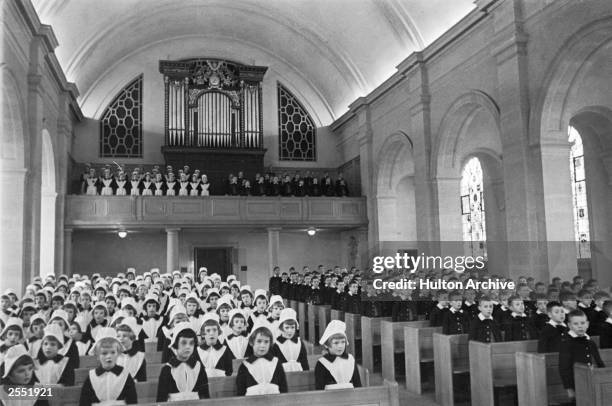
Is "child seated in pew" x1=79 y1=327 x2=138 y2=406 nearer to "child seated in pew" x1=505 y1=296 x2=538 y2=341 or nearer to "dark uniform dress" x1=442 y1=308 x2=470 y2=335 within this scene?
"dark uniform dress" x1=442 y1=308 x2=470 y2=335

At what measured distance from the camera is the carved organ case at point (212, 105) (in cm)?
2172

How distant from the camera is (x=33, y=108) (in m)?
13.4

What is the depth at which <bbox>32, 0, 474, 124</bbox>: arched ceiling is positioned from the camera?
16.5m

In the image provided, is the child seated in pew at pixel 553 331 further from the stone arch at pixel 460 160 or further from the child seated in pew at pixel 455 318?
the stone arch at pixel 460 160

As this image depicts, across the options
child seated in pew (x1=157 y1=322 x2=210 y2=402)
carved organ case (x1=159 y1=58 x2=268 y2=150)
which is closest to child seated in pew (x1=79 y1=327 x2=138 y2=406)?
child seated in pew (x1=157 y1=322 x2=210 y2=402)

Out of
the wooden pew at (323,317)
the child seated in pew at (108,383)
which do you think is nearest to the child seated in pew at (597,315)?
the wooden pew at (323,317)

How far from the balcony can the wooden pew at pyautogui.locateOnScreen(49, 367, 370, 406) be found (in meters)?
14.0

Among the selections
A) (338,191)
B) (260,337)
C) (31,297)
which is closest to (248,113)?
(338,191)

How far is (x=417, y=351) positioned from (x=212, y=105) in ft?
52.7

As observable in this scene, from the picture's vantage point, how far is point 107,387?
4582 millimetres

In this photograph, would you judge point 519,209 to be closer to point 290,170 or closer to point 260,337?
point 260,337

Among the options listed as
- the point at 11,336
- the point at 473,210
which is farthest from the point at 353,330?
the point at 473,210

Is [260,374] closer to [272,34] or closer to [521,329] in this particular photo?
[521,329]

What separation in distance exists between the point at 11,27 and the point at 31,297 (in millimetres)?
5862
